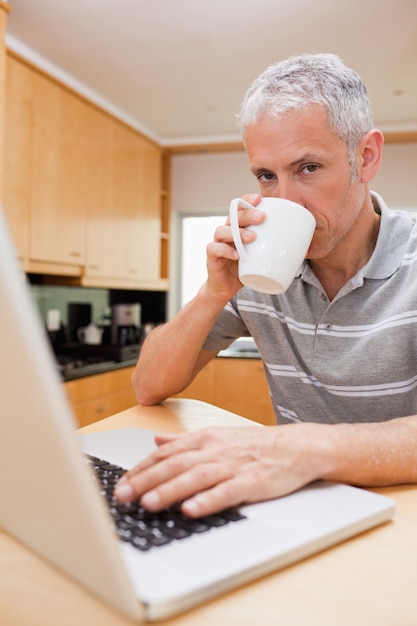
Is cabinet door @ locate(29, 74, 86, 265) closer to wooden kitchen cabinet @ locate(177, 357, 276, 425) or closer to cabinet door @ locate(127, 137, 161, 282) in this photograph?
cabinet door @ locate(127, 137, 161, 282)

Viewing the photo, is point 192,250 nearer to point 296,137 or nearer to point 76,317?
point 76,317

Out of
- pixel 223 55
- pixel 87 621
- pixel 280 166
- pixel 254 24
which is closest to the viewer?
pixel 87 621

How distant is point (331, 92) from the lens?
1.07 metres

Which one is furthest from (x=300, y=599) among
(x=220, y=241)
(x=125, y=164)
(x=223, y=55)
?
(x=125, y=164)

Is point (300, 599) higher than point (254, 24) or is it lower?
lower

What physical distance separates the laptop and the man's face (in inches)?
24.9

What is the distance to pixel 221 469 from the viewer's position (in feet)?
1.88

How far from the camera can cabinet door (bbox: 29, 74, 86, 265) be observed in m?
3.31

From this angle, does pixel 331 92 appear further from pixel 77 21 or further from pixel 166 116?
pixel 166 116

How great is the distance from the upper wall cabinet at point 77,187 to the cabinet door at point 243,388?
991mm

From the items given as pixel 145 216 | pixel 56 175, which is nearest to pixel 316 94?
pixel 56 175

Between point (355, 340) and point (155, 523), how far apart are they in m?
0.74

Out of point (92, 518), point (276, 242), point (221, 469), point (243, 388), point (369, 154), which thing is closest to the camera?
point (92, 518)

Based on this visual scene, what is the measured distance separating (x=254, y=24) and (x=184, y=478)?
290 centimetres
